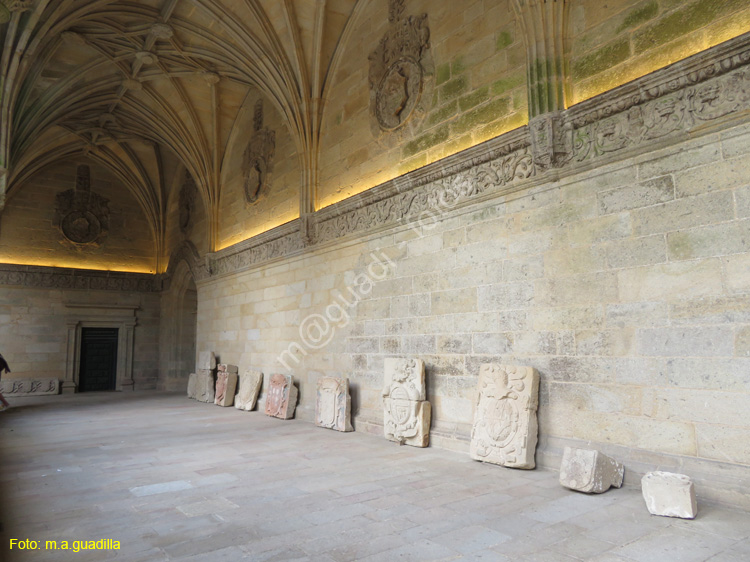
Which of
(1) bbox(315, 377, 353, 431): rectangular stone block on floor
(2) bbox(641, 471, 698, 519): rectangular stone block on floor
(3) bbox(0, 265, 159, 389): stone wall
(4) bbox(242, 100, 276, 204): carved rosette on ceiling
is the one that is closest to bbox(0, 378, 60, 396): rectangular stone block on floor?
(3) bbox(0, 265, 159, 389): stone wall

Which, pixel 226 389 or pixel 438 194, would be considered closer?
pixel 438 194

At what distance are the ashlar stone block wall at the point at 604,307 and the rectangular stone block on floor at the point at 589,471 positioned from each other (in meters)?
Answer: 0.26

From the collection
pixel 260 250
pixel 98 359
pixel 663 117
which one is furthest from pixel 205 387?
pixel 663 117

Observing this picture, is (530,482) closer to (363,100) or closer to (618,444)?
(618,444)

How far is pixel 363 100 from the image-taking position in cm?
819

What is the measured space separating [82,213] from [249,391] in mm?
9650

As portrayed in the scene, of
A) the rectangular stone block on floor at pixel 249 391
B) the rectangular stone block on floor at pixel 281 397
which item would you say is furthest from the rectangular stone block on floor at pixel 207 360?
the rectangular stone block on floor at pixel 281 397

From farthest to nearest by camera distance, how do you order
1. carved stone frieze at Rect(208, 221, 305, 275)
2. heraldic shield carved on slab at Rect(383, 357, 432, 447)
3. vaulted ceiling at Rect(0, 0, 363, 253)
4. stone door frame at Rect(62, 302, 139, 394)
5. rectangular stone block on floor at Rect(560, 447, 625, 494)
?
stone door frame at Rect(62, 302, 139, 394), carved stone frieze at Rect(208, 221, 305, 275), vaulted ceiling at Rect(0, 0, 363, 253), heraldic shield carved on slab at Rect(383, 357, 432, 447), rectangular stone block on floor at Rect(560, 447, 625, 494)

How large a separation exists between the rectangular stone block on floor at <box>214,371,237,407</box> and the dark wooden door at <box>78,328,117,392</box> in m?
6.77

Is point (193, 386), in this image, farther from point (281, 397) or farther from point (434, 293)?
point (434, 293)

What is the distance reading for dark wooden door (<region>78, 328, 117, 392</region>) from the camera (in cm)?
1549

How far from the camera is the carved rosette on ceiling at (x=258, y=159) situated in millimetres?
10805

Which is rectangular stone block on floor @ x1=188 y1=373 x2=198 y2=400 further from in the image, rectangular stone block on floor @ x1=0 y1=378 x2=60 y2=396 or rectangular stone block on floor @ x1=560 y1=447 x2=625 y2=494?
rectangular stone block on floor @ x1=560 y1=447 x2=625 y2=494

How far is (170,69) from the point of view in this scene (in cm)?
1078
